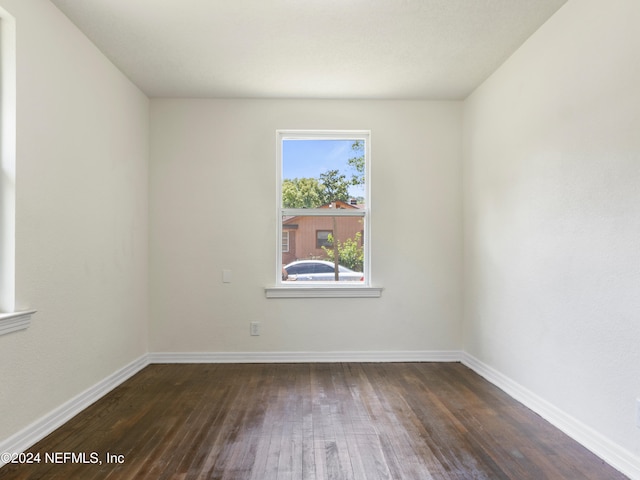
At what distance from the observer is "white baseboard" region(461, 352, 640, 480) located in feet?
6.31

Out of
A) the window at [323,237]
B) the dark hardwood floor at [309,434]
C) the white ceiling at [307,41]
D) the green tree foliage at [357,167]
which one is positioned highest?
the white ceiling at [307,41]

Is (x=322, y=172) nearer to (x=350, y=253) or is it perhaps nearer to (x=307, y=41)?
(x=350, y=253)

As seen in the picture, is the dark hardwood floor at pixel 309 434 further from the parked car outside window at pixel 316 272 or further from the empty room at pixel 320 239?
the parked car outside window at pixel 316 272

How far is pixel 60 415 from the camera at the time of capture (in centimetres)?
242

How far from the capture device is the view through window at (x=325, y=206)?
3941mm

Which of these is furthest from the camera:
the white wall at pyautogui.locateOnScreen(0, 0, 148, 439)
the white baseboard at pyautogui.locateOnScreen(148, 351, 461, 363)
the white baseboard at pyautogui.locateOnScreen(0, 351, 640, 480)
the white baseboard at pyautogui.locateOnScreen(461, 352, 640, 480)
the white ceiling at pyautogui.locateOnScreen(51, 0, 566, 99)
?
the white baseboard at pyautogui.locateOnScreen(148, 351, 461, 363)

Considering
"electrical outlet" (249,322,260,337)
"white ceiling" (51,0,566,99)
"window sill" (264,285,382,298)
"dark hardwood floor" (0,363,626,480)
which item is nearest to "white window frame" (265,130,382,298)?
"window sill" (264,285,382,298)

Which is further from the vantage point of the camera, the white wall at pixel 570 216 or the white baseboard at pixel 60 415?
the white baseboard at pixel 60 415

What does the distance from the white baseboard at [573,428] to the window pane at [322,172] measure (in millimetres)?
2050

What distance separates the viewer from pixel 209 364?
3.73 metres

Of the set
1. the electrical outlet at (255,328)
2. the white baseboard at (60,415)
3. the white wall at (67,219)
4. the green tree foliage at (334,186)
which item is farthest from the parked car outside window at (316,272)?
the white baseboard at (60,415)

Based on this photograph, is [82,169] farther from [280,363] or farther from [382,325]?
[382,325]

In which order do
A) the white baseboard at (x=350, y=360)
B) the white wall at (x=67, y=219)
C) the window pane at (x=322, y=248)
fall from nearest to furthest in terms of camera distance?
the white baseboard at (x=350, y=360) < the white wall at (x=67, y=219) < the window pane at (x=322, y=248)

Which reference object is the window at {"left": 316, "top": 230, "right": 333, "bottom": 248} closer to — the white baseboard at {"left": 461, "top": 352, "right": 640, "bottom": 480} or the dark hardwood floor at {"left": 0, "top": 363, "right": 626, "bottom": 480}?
the dark hardwood floor at {"left": 0, "top": 363, "right": 626, "bottom": 480}
